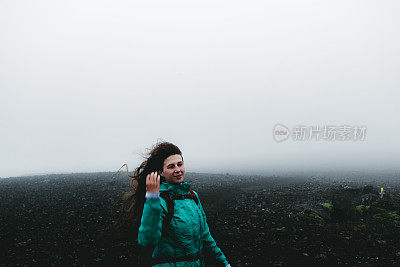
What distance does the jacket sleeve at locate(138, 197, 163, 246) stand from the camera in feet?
9.74

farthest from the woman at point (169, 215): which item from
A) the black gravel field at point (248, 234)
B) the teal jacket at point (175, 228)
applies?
the black gravel field at point (248, 234)

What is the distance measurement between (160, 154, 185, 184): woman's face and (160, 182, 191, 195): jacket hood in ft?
0.37

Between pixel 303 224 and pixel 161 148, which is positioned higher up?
pixel 161 148

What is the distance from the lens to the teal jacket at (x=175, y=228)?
2.99 meters

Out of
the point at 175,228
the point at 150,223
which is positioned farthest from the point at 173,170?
the point at 150,223

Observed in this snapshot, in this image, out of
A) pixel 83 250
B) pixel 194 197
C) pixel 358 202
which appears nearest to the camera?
pixel 194 197

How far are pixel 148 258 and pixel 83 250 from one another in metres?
9.99

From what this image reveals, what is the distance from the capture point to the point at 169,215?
333 centimetres

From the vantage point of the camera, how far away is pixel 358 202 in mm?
18359

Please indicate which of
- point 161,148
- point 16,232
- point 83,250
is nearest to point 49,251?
point 83,250

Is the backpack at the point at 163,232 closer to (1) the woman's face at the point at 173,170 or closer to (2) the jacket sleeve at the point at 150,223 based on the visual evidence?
(2) the jacket sleeve at the point at 150,223

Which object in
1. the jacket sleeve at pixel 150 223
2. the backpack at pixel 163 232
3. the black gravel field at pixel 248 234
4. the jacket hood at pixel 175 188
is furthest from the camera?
the black gravel field at pixel 248 234

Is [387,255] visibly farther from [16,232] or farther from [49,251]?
[16,232]

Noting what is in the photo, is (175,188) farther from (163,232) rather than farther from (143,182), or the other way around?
(143,182)
